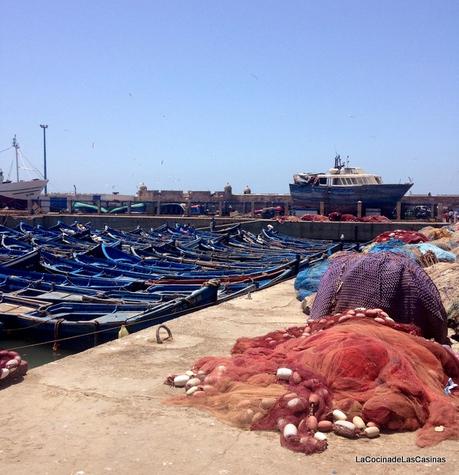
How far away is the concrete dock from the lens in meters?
3.64

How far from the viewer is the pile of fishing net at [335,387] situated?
4.05 meters

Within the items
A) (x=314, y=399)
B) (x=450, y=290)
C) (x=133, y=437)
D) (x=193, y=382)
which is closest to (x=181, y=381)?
(x=193, y=382)

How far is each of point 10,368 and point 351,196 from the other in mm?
33759

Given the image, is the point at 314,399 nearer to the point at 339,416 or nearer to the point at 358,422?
the point at 339,416

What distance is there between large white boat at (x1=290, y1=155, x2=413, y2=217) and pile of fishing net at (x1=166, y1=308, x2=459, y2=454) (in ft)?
107

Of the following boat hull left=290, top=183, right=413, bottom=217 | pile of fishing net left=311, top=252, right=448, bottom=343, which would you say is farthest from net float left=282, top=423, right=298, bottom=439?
boat hull left=290, top=183, right=413, bottom=217

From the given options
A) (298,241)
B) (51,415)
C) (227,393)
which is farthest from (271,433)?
(298,241)

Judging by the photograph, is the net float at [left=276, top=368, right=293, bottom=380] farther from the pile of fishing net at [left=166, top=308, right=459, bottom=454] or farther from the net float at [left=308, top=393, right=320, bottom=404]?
the net float at [left=308, top=393, right=320, bottom=404]

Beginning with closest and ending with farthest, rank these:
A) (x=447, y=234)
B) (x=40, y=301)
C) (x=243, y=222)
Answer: (x=40, y=301) → (x=447, y=234) → (x=243, y=222)

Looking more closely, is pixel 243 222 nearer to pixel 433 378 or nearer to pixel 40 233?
pixel 40 233

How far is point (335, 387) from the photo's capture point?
14.3 ft

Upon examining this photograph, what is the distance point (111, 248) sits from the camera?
20.0 metres

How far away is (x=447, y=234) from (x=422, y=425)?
15.8 meters

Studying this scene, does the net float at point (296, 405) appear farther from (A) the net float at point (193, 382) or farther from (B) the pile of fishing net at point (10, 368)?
(B) the pile of fishing net at point (10, 368)
